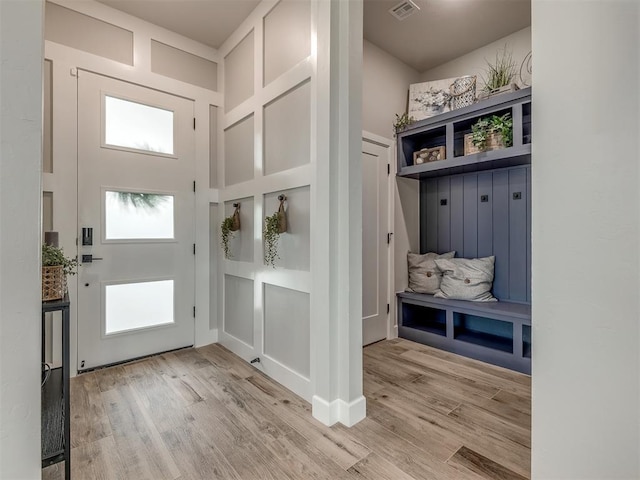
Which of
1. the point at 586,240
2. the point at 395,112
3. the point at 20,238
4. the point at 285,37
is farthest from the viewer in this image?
the point at 395,112

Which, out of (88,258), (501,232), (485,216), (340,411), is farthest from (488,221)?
(88,258)

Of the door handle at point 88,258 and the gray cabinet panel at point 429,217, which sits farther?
the gray cabinet panel at point 429,217

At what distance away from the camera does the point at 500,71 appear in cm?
291

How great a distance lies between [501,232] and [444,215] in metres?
0.60

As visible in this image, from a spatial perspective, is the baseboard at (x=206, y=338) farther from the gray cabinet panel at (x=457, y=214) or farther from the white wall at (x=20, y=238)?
the gray cabinet panel at (x=457, y=214)

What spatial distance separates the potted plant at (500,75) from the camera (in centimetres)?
277

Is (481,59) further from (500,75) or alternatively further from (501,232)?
(501,232)

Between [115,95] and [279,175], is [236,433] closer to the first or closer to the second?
[279,175]

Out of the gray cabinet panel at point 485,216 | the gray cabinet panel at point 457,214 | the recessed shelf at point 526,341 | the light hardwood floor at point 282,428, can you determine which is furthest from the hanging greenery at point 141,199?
the recessed shelf at point 526,341

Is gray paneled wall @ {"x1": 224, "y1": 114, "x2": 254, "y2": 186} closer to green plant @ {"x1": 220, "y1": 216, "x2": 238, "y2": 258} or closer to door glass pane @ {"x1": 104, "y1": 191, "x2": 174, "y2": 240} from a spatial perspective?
green plant @ {"x1": 220, "y1": 216, "x2": 238, "y2": 258}

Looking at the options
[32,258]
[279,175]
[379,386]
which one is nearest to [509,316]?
[379,386]

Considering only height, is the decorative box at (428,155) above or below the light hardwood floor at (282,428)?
above

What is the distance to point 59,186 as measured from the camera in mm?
2393

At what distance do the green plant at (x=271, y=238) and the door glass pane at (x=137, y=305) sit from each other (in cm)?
113
